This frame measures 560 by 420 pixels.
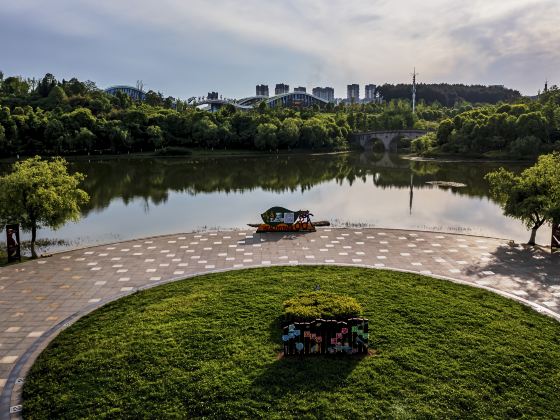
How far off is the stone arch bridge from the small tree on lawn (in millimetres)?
77117

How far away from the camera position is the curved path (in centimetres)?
1270

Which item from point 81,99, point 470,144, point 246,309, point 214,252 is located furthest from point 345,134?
point 246,309

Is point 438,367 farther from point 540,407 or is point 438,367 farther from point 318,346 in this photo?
point 318,346

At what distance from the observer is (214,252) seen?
63.1ft

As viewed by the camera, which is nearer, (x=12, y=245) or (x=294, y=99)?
(x=12, y=245)

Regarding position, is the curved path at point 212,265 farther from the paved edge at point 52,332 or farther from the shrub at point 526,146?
the shrub at point 526,146

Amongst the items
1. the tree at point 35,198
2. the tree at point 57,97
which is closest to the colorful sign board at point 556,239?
the tree at point 35,198

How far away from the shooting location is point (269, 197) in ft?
125

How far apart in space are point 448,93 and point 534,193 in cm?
16237

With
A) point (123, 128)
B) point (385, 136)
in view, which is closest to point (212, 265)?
point (123, 128)

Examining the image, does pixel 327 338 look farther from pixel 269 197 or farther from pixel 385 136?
pixel 385 136

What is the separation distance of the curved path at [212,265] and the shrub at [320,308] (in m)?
5.34

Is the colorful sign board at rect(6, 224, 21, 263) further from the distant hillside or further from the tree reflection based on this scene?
the distant hillside

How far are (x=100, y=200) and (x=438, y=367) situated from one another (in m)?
31.8
